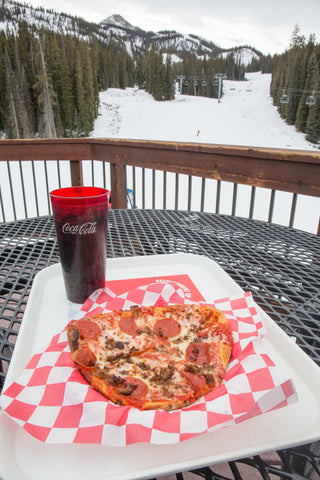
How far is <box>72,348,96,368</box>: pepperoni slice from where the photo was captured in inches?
19.1

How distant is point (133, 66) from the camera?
56.6 m

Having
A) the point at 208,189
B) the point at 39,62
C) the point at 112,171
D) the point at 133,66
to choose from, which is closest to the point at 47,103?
the point at 39,62

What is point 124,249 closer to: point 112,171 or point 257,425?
point 257,425

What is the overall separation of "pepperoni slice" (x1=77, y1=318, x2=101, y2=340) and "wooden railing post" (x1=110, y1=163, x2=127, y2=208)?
8.76ft

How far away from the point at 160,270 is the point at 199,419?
551 millimetres

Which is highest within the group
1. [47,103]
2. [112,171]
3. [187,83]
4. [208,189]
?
[187,83]

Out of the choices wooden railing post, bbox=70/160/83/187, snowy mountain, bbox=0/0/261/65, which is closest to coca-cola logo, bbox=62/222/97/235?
wooden railing post, bbox=70/160/83/187

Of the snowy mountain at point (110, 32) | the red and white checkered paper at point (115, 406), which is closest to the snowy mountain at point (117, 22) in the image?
the snowy mountain at point (110, 32)

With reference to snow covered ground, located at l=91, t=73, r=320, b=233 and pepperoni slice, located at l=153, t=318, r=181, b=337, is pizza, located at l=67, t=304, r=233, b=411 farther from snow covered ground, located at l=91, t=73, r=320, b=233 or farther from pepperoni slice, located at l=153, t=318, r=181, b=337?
snow covered ground, located at l=91, t=73, r=320, b=233

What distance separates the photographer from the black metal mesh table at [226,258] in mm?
672

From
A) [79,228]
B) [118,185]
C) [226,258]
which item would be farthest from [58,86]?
[79,228]

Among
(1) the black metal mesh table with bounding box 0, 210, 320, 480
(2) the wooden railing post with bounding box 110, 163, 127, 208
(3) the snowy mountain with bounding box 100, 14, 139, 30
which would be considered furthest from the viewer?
(3) the snowy mountain with bounding box 100, 14, 139, 30

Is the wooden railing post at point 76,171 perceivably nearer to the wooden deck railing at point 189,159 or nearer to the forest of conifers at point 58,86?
the wooden deck railing at point 189,159

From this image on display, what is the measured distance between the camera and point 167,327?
59cm
